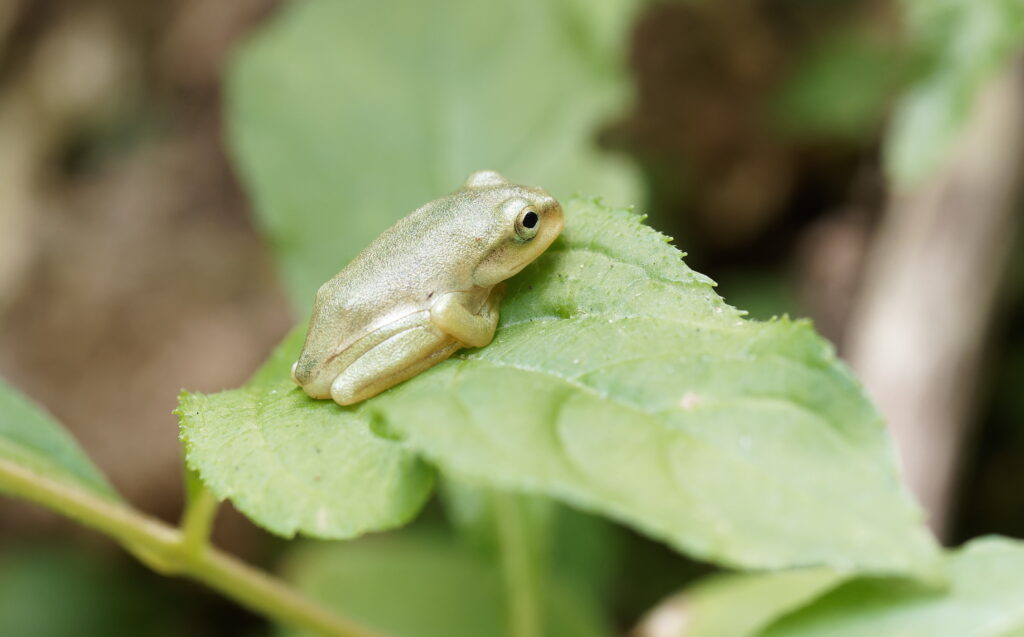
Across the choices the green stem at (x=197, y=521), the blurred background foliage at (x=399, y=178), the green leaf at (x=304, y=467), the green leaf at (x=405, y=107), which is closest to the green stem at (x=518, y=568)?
the blurred background foliage at (x=399, y=178)

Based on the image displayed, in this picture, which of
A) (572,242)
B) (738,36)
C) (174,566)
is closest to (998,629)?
(572,242)

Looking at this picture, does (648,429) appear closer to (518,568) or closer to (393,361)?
(393,361)

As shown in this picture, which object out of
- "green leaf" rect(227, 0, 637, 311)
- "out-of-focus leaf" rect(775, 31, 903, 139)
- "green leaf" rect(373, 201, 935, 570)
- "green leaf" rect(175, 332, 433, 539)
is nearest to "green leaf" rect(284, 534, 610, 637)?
"green leaf" rect(227, 0, 637, 311)

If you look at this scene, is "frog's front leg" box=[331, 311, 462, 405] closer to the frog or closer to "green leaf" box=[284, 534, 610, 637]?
the frog

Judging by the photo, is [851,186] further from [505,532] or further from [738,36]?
[505,532]

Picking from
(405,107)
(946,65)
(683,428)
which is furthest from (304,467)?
(946,65)

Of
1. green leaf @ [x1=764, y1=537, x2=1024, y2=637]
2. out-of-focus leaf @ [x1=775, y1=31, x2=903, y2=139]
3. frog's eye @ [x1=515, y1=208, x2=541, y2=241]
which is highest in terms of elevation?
out-of-focus leaf @ [x1=775, y1=31, x2=903, y2=139]
